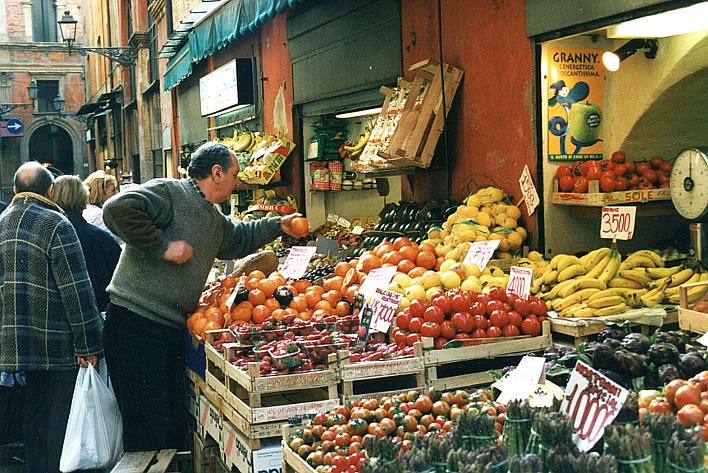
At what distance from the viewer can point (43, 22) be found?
5012cm

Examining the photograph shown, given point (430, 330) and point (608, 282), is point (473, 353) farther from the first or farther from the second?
point (608, 282)

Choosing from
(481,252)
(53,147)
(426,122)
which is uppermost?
(53,147)

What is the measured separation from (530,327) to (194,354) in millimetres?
2167

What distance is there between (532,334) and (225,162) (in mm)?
2059

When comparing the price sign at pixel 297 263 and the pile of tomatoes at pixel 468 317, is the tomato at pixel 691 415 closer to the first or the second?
the pile of tomatoes at pixel 468 317

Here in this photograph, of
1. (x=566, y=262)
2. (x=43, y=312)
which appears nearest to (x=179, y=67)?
(x=43, y=312)

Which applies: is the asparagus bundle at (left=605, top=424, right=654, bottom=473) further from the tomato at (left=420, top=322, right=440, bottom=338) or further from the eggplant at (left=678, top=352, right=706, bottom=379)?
the tomato at (left=420, top=322, right=440, bottom=338)

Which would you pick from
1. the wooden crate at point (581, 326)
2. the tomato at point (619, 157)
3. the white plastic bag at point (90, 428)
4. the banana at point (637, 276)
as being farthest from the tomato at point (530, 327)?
the white plastic bag at point (90, 428)

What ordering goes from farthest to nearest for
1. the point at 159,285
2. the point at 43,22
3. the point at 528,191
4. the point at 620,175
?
the point at 43,22 < the point at 528,191 < the point at 620,175 < the point at 159,285

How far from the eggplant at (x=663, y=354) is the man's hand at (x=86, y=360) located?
11.4 feet

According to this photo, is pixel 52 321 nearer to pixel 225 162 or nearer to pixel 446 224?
pixel 225 162

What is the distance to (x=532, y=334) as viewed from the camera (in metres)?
4.26

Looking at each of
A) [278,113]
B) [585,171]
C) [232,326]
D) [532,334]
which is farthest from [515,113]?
[278,113]

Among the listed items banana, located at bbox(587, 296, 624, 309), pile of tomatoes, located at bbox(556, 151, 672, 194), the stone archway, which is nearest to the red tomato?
pile of tomatoes, located at bbox(556, 151, 672, 194)
